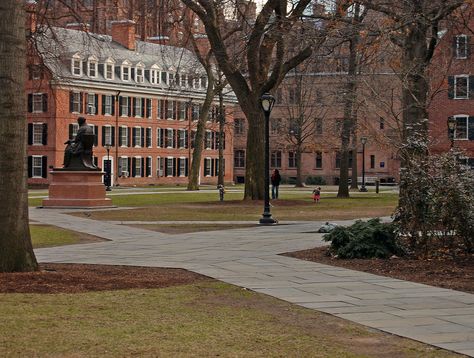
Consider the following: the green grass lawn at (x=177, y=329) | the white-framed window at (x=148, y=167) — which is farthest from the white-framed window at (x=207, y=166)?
the green grass lawn at (x=177, y=329)

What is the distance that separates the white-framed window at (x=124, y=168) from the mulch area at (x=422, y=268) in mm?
62562

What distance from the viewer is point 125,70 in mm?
79938

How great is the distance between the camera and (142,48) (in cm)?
8462

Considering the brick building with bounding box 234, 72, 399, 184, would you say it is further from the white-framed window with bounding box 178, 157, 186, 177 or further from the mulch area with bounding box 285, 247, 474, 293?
the mulch area with bounding box 285, 247, 474, 293

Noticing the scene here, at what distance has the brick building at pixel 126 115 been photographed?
7200cm

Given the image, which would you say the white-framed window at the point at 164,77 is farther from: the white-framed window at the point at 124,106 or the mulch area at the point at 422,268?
the mulch area at the point at 422,268

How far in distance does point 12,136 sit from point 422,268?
Answer: 693cm

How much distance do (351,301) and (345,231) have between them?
592 centimetres

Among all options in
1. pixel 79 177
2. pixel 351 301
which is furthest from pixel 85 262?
pixel 79 177

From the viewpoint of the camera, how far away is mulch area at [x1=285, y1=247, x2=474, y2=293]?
12.7 metres

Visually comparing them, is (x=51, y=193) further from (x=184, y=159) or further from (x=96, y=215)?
(x=184, y=159)

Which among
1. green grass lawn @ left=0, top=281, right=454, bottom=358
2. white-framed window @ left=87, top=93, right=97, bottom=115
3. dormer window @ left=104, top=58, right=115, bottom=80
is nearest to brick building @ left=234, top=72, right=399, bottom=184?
dormer window @ left=104, top=58, right=115, bottom=80

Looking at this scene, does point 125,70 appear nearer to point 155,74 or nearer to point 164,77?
point 155,74

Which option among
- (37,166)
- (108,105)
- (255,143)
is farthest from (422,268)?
(108,105)
